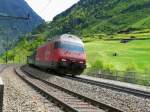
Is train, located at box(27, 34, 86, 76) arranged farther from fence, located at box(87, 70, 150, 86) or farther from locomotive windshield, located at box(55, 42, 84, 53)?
fence, located at box(87, 70, 150, 86)

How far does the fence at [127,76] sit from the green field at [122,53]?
3262 inches

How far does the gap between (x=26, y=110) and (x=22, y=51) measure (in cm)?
18258

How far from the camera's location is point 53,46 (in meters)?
43.7

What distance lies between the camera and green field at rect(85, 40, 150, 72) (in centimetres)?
Result: 14212

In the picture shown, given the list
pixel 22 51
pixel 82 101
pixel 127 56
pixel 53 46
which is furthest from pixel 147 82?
pixel 22 51

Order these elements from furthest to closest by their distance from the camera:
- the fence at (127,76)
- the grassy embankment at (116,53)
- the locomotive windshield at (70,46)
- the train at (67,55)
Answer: the grassy embankment at (116,53), the locomotive windshield at (70,46), the train at (67,55), the fence at (127,76)

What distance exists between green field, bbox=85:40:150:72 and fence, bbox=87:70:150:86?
272ft

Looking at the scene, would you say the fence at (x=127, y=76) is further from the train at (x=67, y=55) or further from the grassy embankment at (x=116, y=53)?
the grassy embankment at (x=116, y=53)

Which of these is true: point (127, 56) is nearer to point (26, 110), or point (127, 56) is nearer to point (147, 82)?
point (147, 82)

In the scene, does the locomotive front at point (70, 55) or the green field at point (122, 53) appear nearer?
the locomotive front at point (70, 55)

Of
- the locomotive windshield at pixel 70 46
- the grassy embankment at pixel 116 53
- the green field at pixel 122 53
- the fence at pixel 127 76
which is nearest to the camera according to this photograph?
the fence at pixel 127 76

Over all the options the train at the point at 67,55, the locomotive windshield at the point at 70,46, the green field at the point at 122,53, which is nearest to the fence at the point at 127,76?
the train at the point at 67,55

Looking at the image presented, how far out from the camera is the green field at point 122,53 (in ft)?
466

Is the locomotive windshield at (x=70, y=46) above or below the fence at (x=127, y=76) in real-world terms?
above
